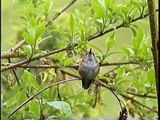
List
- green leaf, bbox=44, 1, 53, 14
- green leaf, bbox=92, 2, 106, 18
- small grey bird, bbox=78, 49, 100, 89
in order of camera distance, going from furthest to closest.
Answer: green leaf, bbox=44, 1, 53, 14 → green leaf, bbox=92, 2, 106, 18 → small grey bird, bbox=78, 49, 100, 89

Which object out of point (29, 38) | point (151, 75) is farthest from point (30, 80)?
point (151, 75)

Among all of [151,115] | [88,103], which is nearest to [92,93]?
[88,103]

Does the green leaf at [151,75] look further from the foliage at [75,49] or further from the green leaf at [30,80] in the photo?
the green leaf at [30,80]

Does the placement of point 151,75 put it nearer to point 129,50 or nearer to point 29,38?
point 129,50

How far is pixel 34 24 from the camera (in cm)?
56

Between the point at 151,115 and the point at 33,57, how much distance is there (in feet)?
1.19

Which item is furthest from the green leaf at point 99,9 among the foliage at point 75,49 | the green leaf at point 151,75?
the green leaf at point 151,75

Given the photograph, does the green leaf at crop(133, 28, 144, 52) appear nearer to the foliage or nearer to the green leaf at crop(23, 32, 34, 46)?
the foliage

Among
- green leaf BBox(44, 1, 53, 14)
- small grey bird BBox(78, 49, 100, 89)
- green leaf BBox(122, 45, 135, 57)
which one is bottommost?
small grey bird BBox(78, 49, 100, 89)

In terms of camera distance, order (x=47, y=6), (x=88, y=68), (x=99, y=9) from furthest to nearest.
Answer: (x=47, y=6) → (x=99, y=9) → (x=88, y=68)

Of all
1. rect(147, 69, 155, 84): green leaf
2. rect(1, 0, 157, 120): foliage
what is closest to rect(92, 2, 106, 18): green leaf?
rect(1, 0, 157, 120): foliage

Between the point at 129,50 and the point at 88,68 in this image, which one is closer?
the point at 88,68

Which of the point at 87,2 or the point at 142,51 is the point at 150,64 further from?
the point at 87,2

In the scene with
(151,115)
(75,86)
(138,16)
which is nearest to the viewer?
(138,16)
